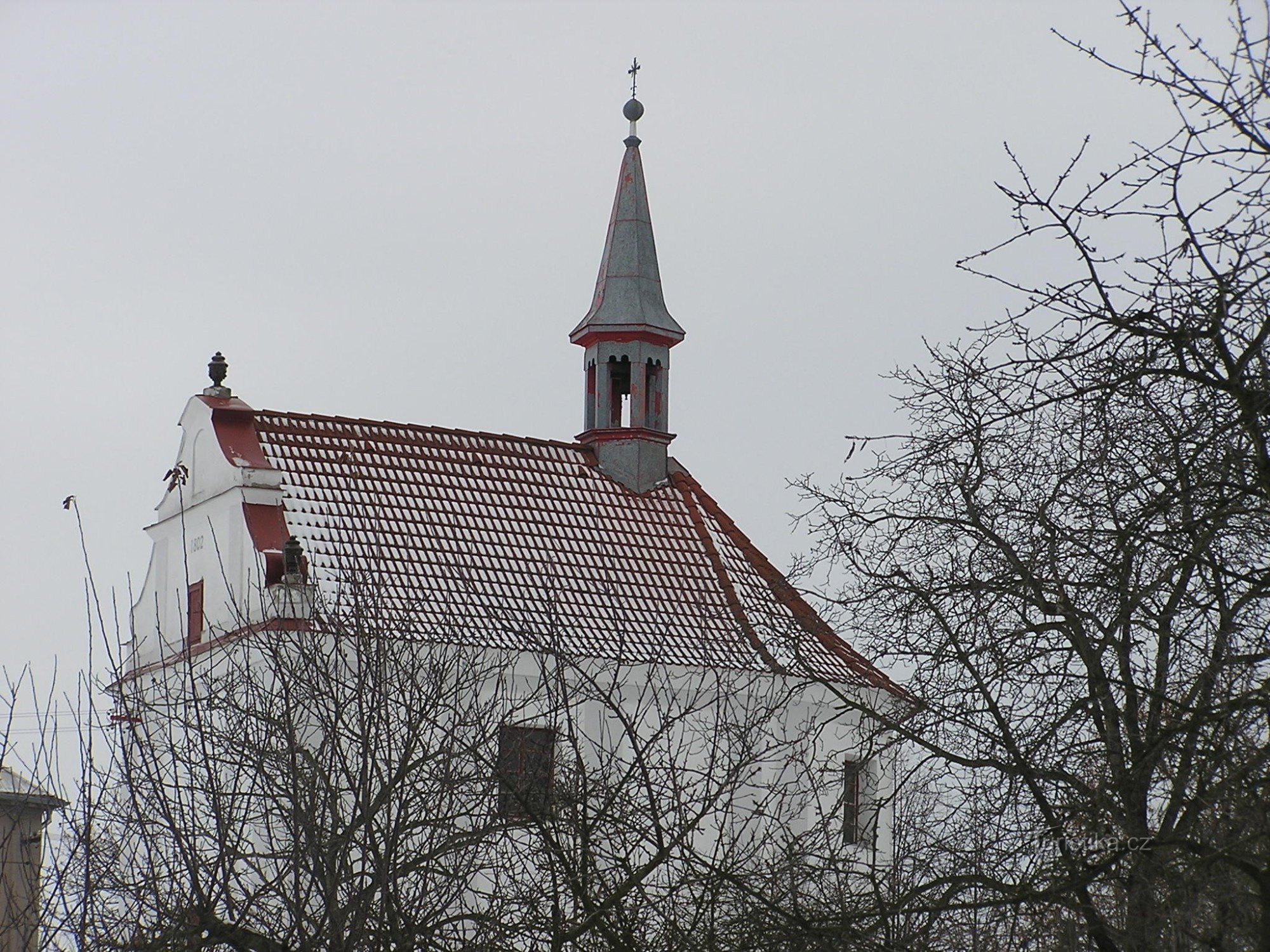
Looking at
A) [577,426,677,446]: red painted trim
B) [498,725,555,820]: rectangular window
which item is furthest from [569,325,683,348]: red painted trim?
[498,725,555,820]: rectangular window

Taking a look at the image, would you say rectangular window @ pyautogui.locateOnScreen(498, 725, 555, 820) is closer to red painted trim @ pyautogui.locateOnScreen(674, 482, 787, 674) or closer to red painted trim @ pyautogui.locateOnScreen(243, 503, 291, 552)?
red painted trim @ pyautogui.locateOnScreen(243, 503, 291, 552)

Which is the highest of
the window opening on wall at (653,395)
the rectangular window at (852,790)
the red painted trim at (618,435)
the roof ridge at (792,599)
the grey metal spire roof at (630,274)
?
the grey metal spire roof at (630,274)

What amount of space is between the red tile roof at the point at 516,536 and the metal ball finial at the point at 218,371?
3.50ft

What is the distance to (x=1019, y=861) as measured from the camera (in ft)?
24.8

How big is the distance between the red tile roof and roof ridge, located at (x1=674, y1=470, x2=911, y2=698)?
5 centimetres

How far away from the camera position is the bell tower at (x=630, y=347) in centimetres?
2814

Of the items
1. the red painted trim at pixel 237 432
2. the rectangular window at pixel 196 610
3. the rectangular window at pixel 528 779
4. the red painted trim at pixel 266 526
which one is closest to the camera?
the rectangular window at pixel 528 779

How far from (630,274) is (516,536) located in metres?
6.11

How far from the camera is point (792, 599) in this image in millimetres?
10109

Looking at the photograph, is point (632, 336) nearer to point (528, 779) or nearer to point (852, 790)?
point (528, 779)

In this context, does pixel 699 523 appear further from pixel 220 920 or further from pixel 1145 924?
pixel 1145 924

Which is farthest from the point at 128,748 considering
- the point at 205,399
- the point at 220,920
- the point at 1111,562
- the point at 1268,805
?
the point at 205,399

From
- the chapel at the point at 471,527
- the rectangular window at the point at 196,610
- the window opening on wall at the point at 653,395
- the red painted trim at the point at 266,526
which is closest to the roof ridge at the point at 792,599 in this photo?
the chapel at the point at 471,527

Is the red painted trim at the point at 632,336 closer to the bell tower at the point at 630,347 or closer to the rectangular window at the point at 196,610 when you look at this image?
the bell tower at the point at 630,347
